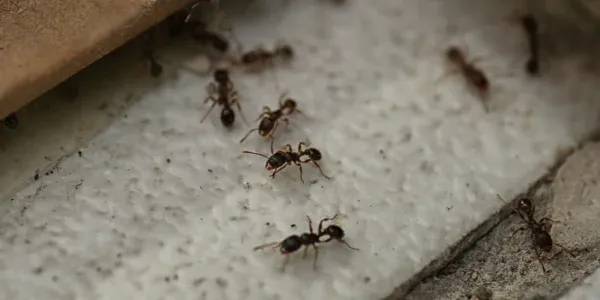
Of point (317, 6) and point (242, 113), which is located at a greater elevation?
point (317, 6)

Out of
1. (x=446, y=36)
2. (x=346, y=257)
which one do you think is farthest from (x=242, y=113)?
(x=446, y=36)

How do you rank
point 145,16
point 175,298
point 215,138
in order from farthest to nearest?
1. point 215,138
2. point 145,16
3. point 175,298

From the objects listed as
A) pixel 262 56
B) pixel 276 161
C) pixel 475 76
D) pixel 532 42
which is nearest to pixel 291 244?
pixel 276 161

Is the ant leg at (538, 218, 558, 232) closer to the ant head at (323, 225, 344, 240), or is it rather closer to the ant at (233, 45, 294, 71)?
the ant head at (323, 225, 344, 240)

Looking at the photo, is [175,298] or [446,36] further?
[446,36]

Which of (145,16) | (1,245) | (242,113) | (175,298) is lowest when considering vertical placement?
(175,298)

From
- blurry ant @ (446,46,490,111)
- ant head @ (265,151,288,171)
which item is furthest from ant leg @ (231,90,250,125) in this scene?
blurry ant @ (446,46,490,111)

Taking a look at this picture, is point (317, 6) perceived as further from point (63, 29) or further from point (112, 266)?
point (112, 266)

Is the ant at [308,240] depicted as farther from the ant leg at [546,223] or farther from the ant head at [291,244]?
the ant leg at [546,223]
